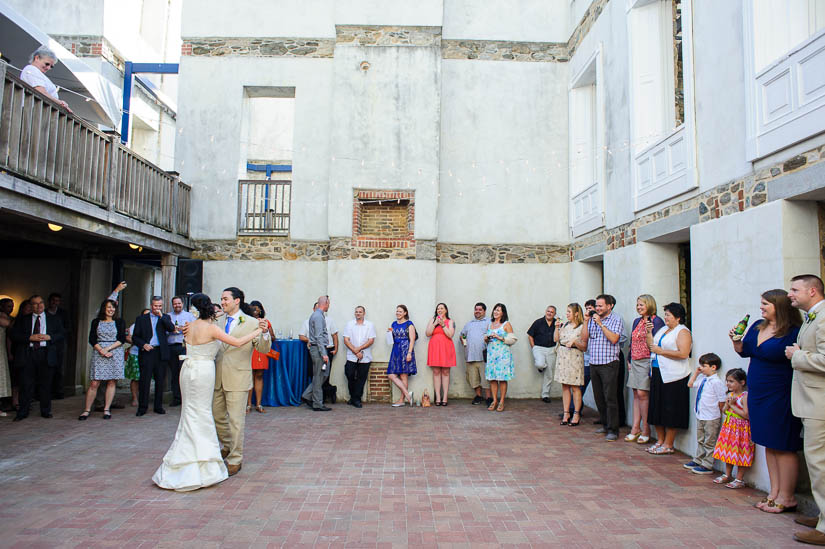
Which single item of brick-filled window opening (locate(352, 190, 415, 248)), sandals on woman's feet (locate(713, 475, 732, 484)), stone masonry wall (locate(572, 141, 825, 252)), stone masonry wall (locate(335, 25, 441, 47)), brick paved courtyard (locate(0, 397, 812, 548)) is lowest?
brick paved courtyard (locate(0, 397, 812, 548))

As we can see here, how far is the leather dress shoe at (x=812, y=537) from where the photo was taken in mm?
3465

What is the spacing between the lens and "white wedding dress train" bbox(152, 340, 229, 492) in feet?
14.8

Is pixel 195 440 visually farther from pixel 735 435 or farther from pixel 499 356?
pixel 499 356

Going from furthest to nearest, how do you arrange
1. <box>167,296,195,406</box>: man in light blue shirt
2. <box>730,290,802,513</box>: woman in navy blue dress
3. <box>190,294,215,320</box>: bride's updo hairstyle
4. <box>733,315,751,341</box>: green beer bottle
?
1. <box>167,296,195,406</box>: man in light blue shirt
2. <box>190,294,215,320</box>: bride's updo hairstyle
3. <box>733,315,751,341</box>: green beer bottle
4. <box>730,290,802,513</box>: woman in navy blue dress

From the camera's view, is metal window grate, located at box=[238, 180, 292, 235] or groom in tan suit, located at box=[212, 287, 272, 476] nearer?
groom in tan suit, located at box=[212, 287, 272, 476]

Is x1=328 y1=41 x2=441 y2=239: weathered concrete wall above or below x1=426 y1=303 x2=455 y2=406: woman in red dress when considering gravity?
above

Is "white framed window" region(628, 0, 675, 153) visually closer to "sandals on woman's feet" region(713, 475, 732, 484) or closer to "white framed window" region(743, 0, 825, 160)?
"white framed window" region(743, 0, 825, 160)

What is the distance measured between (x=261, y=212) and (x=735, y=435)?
841cm

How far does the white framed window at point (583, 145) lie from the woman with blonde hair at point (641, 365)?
2.66m

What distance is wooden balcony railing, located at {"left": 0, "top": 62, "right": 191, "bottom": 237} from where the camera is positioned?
5.29m

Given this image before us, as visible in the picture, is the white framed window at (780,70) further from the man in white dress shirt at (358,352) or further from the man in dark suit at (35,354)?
the man in dark suit at (35,354)

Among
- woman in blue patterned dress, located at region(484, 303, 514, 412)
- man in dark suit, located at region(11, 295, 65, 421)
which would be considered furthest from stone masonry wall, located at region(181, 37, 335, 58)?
woman in blue patterned dress, located at region(484, 303, 514, 412)

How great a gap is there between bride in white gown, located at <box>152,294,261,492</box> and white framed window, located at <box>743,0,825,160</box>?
509 cm

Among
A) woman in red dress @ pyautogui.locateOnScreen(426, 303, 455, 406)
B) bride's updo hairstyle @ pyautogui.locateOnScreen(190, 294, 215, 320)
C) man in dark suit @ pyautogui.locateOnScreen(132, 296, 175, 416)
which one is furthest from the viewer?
woman in red dress @ pyautogui.locateOnScreen(426, 303, 455, 406)
